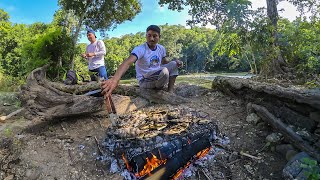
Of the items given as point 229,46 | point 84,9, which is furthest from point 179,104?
point 84,9

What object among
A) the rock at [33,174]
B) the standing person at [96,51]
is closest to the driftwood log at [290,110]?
the rock at [33,174]

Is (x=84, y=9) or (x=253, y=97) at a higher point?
(x=84, y=9)

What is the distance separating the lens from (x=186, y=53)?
2739 inches

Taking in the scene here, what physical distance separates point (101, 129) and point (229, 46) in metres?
6.52

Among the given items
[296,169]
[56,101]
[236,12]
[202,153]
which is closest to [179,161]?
[202,153]

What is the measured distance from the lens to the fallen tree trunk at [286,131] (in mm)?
2662

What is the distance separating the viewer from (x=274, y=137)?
10.6 ft

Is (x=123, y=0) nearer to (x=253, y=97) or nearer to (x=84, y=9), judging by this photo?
(x=84, y=9)

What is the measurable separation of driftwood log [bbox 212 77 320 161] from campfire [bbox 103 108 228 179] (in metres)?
0.79

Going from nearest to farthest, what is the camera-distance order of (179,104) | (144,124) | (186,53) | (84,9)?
(144,124)
(179,104)
(84,9)
(186,53)

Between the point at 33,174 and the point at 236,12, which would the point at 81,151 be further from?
the point at 236,12

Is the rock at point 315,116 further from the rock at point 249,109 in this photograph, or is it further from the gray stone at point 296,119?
the rock at point 249,109

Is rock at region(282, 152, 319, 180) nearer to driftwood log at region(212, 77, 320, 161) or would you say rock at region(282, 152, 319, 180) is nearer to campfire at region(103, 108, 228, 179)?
driftwood log at region(212, 77, 320, 161)

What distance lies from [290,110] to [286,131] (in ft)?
1.22
